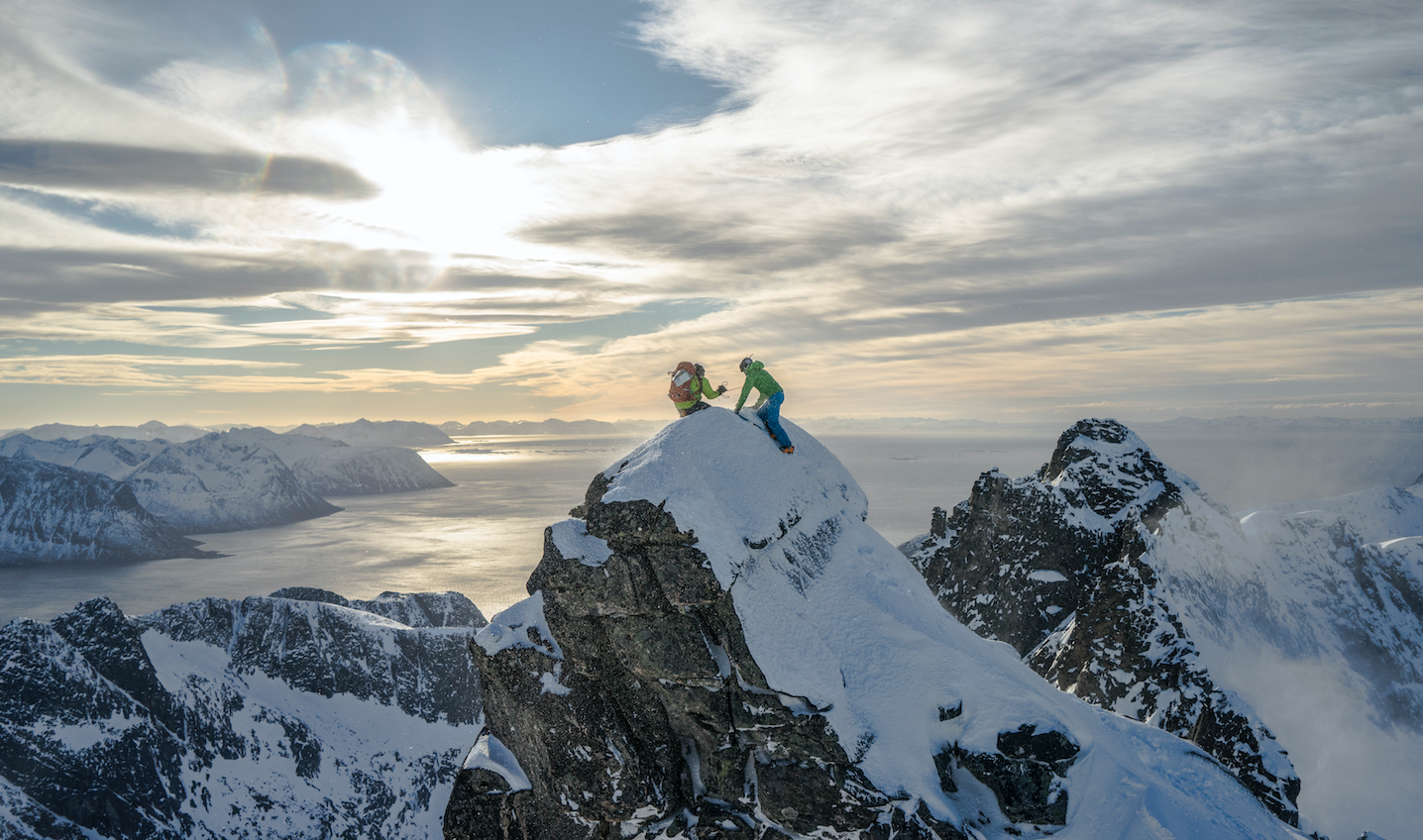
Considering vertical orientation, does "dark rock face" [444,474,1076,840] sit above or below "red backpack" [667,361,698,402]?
below

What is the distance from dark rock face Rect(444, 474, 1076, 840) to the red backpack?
7661 mm

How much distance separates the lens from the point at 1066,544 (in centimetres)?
4688

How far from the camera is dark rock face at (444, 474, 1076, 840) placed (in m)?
18.3

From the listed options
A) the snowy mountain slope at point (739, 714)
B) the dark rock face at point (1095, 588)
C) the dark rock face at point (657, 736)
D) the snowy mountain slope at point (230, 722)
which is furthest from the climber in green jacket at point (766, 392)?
the snowy mountain slope at point (230, 722)

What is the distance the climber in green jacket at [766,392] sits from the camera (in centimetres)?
2567

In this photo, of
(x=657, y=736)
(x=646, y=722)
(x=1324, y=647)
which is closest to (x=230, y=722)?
(x=646, y=722)

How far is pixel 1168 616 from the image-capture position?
36.5 meters

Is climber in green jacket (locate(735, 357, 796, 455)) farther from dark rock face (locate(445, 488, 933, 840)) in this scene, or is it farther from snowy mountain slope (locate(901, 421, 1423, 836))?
snowy mountain slope (locate(901, 421, 1423, 836))

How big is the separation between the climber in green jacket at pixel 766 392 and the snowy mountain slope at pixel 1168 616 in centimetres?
2524

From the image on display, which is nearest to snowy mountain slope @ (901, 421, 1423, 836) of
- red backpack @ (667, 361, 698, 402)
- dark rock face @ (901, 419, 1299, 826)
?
dark rock face @ (901, 419, 1299, 826)

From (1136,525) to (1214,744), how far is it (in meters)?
17.3

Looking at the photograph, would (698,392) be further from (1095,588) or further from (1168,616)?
(1095,588)

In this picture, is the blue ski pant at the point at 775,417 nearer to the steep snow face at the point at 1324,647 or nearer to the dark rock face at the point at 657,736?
the dark rock face at the point at 657,736

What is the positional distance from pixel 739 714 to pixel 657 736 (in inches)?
117
